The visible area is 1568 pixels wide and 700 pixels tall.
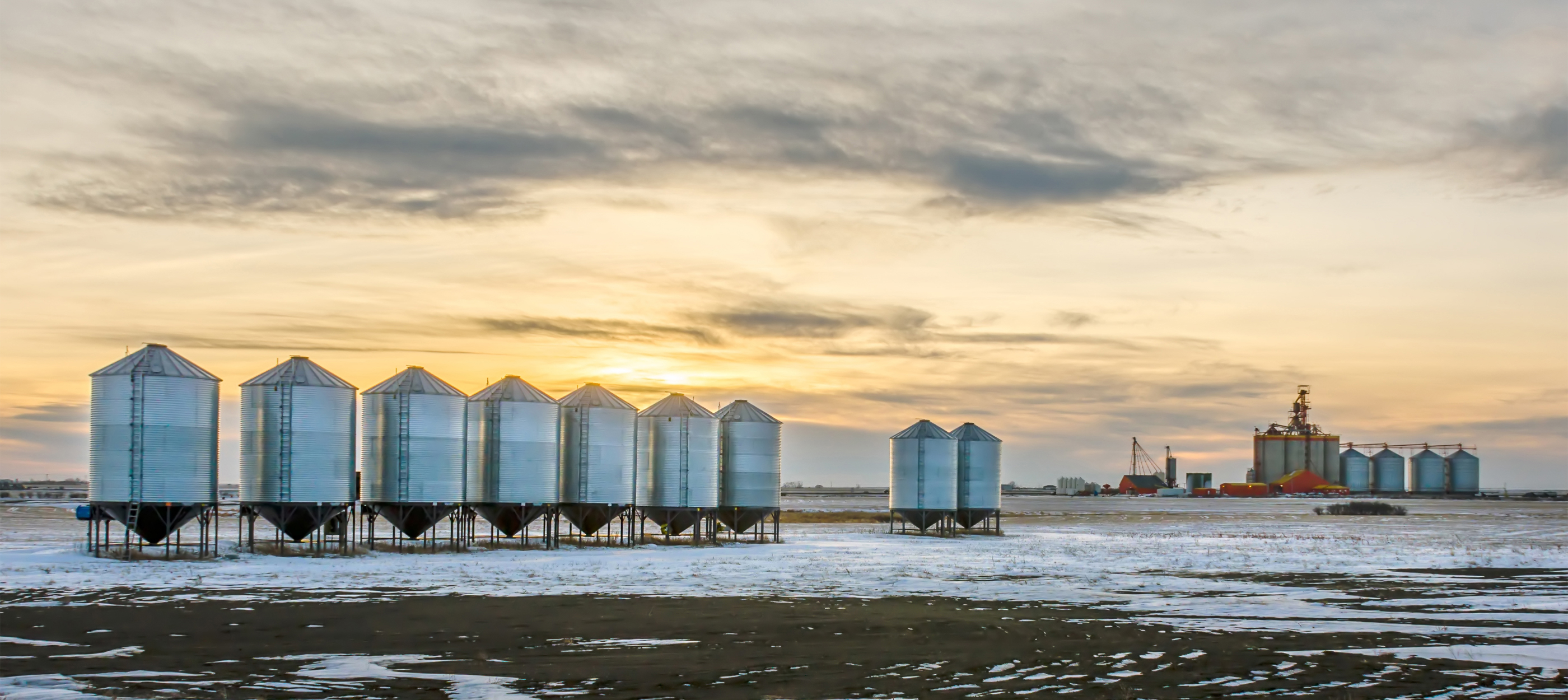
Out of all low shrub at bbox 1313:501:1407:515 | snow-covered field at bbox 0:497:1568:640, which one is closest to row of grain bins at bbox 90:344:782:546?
snow-covered field at bbox 0:497:1568:640

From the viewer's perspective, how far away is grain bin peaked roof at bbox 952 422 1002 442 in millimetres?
86019

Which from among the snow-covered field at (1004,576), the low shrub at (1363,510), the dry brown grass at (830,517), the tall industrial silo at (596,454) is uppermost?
the tall industrial silo at (596,454)

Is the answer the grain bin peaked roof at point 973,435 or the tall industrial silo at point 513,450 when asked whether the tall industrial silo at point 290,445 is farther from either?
the grain bin peaked roof at point 973,435

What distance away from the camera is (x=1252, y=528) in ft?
329

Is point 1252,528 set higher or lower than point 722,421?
lower

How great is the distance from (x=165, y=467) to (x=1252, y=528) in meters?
78.7

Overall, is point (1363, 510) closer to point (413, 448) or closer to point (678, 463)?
point (678, 463)

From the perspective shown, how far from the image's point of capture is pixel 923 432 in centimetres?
8350

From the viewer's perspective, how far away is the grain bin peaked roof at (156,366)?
52.4 metres

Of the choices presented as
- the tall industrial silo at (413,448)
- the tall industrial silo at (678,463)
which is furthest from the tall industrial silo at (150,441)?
the tall industrial silo at (678,463)

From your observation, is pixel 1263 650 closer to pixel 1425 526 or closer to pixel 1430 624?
pixel 1430 624

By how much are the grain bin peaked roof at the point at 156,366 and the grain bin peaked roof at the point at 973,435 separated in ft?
158

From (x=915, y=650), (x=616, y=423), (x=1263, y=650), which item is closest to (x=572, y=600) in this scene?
(x=915, y=650)

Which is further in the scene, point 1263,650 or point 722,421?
point 722,421
